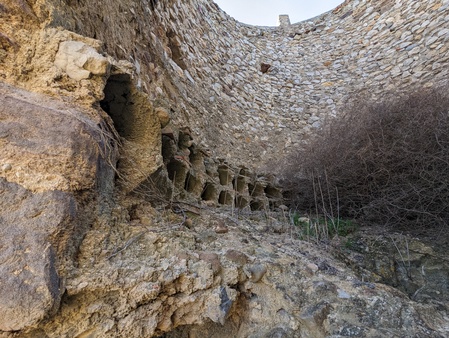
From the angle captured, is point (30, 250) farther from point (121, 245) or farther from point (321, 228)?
point (321, 228)

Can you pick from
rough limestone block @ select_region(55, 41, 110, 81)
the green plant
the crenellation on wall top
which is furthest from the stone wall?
the green plant

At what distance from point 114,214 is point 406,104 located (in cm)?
255

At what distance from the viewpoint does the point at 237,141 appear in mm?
3641

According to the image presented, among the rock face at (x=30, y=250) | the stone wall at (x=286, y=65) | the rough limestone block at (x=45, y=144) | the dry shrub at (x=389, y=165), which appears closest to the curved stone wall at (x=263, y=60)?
the stone wall at (x=286, y=65)

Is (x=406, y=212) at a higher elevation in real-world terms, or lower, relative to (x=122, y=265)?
higher

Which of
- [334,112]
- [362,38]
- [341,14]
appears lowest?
[334,112]

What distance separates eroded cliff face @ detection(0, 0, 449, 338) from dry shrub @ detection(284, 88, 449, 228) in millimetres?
338

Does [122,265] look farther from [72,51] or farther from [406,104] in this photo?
[406,104]

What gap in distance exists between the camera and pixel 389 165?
223 centimetres

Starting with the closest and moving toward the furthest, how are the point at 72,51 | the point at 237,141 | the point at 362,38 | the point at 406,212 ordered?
the point at 72,51 → the point at 406,212 → the point at 237,141 → the point at 362,38

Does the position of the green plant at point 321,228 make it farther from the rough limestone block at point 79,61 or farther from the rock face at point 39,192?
the rough limestone block at point 79,61

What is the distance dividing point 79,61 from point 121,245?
2.80ft

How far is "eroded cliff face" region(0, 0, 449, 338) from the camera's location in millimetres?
861

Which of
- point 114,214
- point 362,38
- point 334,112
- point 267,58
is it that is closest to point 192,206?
point 114,214
